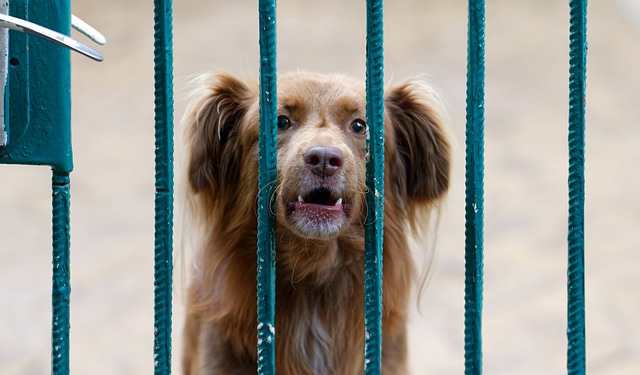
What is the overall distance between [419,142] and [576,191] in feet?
5.55

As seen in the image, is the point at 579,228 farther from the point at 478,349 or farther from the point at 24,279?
the point at 24,279

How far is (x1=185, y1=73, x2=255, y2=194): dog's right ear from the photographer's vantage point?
3.54m

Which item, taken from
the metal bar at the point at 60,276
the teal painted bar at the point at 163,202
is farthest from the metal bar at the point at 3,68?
the teal painted bar at the point at 163,202

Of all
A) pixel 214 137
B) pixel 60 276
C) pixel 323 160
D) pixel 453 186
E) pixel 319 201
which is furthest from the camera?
pixel 453 186

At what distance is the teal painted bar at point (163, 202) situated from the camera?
1.91 metres

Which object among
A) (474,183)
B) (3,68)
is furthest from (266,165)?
(3,68)

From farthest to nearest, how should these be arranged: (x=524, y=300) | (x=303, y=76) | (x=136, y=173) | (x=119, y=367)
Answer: (x=136, y=173)
(x=524, y=300)
(x=119, y=367)
(x=303, y=76)

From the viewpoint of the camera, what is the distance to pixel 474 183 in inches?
78.0

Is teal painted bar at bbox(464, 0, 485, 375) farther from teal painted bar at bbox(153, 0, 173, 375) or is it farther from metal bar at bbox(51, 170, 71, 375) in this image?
metal bar at bbox(51, 170, 71, 375)

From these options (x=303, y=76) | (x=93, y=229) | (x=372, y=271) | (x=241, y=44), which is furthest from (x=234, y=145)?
(x=241, y=44)

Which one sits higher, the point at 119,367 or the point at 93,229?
the point at 93,229

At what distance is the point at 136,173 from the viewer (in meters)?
10.1

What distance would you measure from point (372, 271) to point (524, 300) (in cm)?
632

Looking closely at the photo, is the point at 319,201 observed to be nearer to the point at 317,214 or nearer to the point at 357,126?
the point at 317,214
